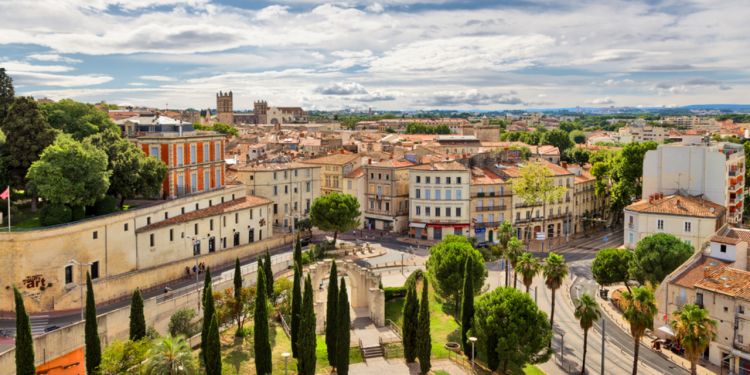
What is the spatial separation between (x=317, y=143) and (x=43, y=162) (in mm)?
84726

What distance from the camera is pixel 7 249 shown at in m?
52.1

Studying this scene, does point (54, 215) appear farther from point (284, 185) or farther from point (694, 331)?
point (694, 331)

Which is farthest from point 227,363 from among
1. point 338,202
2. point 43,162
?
point 338,202

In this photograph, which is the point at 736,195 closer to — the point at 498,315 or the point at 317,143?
the point at 498,315

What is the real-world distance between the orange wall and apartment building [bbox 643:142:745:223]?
224ft

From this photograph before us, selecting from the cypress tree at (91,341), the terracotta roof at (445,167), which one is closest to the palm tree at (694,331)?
the cypress tree at (91,341)

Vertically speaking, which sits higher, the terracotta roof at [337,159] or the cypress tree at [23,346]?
the terracotta roof at [337,159]

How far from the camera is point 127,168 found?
65375 mm

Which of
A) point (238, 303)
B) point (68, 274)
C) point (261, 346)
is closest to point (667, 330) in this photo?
point (261, 346)

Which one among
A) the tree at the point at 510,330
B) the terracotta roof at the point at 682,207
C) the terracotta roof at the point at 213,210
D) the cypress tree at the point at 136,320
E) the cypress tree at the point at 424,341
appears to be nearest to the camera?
the cypress tree at the point at 136,320

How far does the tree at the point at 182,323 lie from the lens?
165 feet

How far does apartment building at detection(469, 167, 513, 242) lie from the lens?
91875mm

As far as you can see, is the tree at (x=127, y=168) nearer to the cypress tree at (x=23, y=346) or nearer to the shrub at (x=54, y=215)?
the shrub at (x=54, y=215)

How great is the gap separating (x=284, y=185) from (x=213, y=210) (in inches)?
719
